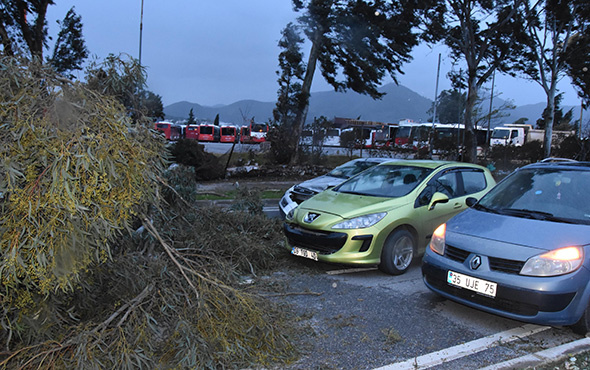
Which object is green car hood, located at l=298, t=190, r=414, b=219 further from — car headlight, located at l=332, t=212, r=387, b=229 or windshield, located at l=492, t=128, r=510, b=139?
windshield, located at l=492, t=128, r=510, b=139

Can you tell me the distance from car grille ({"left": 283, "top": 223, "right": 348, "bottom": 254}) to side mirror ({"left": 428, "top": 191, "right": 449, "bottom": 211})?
1.41 m

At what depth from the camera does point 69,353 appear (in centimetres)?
300

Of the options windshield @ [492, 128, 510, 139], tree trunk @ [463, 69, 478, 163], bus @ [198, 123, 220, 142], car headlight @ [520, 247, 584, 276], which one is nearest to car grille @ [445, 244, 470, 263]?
car headlight @ [520, 247, 584, 276]

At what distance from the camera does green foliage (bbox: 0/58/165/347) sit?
8.21 feet

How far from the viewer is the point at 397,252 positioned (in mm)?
Result: 5789

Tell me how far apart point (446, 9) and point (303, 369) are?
2065cm

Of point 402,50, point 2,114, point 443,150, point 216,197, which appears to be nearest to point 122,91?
point 2,114

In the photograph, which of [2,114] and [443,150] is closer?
[2,114]

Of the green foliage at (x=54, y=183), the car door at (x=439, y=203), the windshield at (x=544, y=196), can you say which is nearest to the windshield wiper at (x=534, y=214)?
the windshield at (x=544, y=196)

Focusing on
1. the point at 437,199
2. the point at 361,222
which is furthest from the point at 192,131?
the point at 361,222

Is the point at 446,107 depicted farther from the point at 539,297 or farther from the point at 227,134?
the point at 539,297

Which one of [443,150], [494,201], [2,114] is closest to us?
[2,114]

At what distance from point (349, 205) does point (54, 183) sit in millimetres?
4045

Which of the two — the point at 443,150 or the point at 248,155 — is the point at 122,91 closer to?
the point at 248,155
